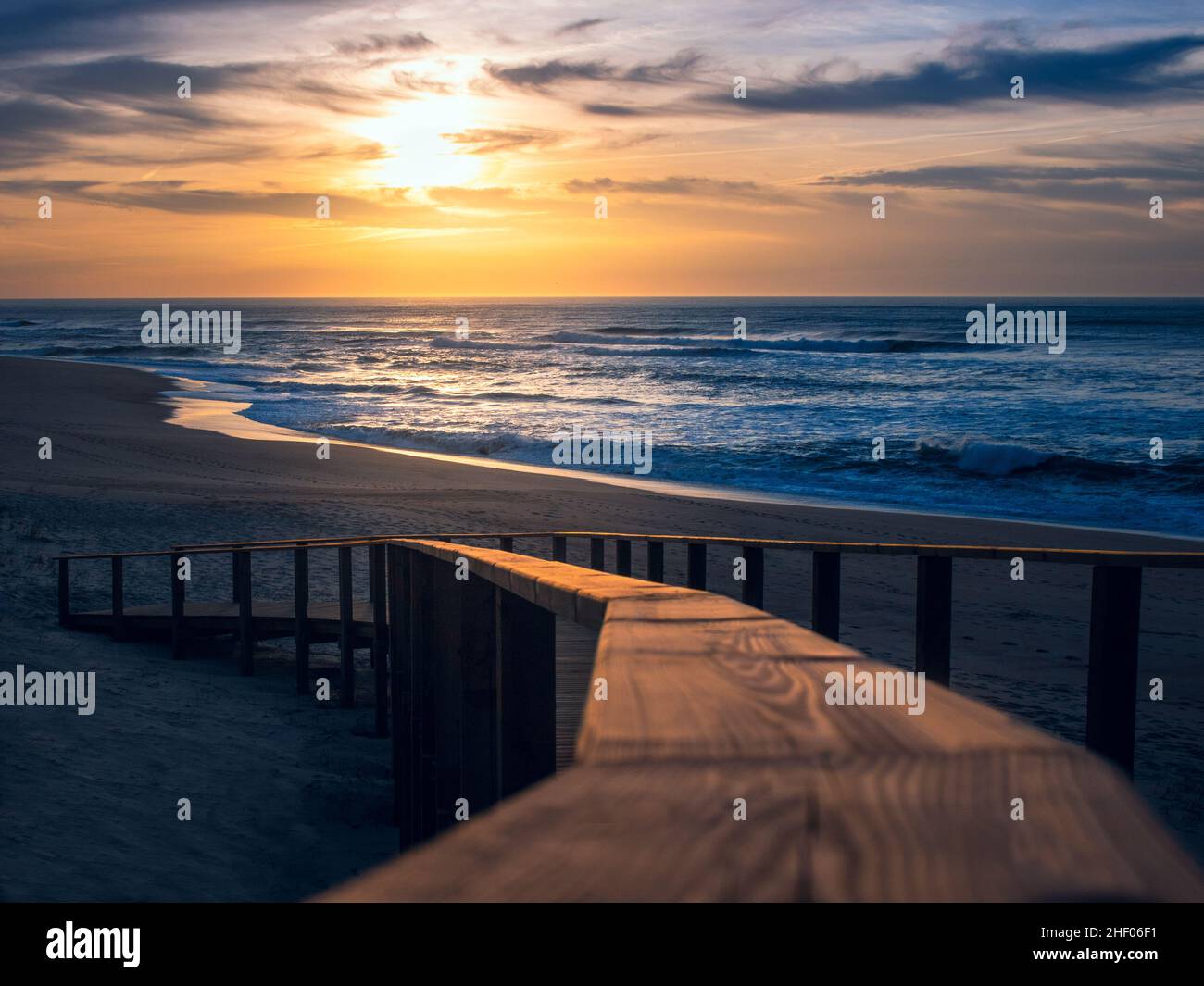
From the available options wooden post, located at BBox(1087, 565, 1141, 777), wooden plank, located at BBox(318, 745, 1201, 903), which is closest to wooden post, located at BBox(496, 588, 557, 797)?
wooden post, located at BBox(1087, 565, 1141, 777)

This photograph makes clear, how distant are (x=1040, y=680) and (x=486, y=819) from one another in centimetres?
953

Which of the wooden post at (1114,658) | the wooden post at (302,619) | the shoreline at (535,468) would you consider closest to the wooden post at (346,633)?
the wooden post at (302,619)

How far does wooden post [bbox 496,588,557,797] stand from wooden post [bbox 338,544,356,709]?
587cm

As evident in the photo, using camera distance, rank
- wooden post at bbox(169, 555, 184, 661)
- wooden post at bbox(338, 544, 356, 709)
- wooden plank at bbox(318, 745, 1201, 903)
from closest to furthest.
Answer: wooden plank at bbox(318, 745, 1201, 903) → wooden post at bbox(338, 544, 356, 709) → wooden post at bbox(169, 555, 184, 661)

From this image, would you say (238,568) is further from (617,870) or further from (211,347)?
(211,347)

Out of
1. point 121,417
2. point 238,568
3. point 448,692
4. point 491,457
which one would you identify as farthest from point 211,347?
point 448,692

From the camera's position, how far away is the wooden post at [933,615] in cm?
A: 395

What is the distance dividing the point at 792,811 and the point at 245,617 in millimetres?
9282

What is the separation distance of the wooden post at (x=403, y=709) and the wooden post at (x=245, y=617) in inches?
112

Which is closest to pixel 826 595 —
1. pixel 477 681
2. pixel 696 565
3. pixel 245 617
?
pixel 696 565

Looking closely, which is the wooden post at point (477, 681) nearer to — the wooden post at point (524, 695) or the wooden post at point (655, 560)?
the wooden post at point (524, 695)

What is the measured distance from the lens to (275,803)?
21.9 ft

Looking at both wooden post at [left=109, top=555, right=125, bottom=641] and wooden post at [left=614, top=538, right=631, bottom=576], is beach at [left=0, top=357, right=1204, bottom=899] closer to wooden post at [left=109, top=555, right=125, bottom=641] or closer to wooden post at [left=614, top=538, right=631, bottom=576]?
wooden post at [left=109, top=555, right=125, bottom=641]

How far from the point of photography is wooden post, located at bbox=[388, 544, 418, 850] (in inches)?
232
